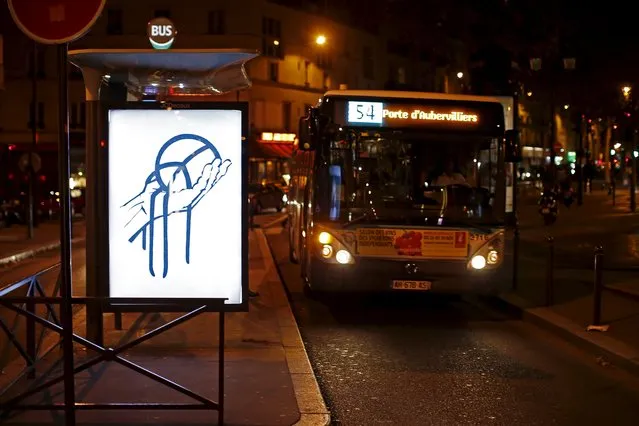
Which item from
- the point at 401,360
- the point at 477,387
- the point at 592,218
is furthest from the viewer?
the point at 592,218

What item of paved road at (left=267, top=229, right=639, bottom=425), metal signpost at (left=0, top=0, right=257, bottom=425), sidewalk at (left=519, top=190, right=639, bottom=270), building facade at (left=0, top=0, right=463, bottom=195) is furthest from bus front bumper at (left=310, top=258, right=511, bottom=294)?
building facade at (left=0, top=0, right=463, bottom=195)

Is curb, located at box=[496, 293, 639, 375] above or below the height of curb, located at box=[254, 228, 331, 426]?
below

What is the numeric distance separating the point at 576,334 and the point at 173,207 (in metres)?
5.10

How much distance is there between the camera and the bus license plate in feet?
37.6

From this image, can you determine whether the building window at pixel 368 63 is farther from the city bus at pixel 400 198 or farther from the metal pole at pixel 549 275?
the city bus at pixel 400 198

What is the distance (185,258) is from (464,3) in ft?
70.5

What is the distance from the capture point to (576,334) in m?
10.0

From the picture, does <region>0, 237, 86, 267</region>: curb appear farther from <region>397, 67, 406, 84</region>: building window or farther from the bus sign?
<region>397, 67, 406, 84</region>: building window

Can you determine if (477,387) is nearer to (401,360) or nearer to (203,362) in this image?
(401,360)

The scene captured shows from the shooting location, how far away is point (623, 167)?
63000 millimetres

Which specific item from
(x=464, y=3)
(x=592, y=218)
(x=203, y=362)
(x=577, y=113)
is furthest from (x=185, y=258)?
(x=577, y=113)

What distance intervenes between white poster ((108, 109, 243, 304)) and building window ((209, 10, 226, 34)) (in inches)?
1863

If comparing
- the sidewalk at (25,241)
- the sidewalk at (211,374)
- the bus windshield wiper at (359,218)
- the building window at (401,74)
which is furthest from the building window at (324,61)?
the sidewalk at (211,374)

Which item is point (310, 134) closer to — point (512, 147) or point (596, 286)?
point (512, 147)
